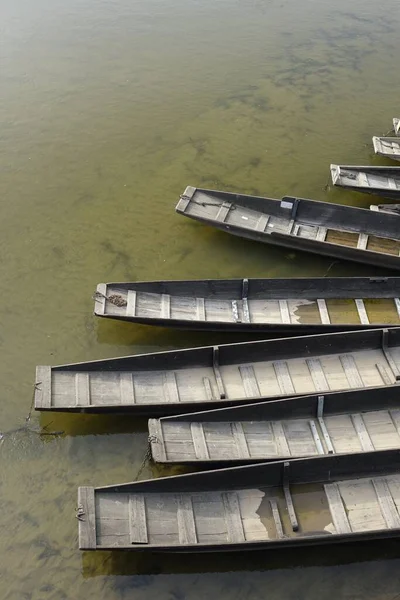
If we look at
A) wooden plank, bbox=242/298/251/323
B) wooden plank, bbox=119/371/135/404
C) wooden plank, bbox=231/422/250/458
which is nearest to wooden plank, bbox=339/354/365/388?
wooden plank, bbox=242/298/251/323

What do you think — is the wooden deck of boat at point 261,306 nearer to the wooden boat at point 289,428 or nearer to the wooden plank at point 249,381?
the wooden plank at point 249,381

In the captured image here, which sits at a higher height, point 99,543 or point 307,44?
point 307,44

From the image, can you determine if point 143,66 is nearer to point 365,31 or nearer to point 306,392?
point 365,31

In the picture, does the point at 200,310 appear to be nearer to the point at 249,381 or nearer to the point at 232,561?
the point at 249,381

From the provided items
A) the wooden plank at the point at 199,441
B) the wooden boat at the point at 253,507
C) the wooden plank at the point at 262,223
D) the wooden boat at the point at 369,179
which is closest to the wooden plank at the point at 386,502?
the wooden boat at the point at 253,507

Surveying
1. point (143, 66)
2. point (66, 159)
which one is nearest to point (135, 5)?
point (143, 66)
